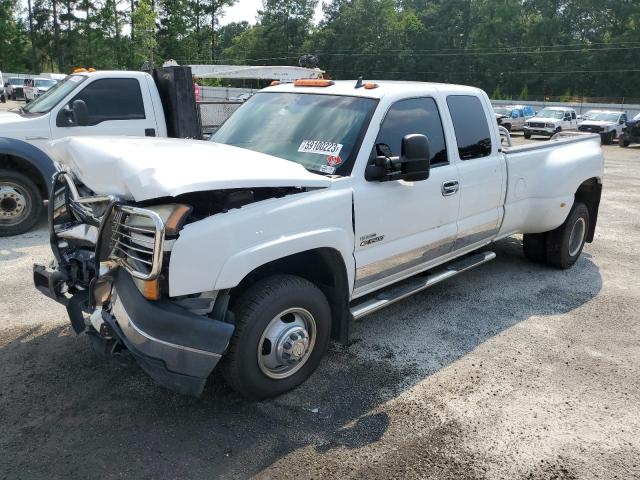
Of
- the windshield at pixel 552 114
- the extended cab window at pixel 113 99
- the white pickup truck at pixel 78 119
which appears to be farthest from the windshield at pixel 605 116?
the extended cab window at pixel 113 99

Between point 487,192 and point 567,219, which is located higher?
point 487,192

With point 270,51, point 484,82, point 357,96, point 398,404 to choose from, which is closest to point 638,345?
point 398,404

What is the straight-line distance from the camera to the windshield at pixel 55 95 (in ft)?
24.6

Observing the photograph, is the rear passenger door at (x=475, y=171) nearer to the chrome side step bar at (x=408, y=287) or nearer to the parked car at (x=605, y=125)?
the chrome side step bar at (x=408, y=287)

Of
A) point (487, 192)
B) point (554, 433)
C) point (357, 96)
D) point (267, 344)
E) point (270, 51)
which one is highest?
point (270, 51)

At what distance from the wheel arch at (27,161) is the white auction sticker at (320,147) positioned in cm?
450

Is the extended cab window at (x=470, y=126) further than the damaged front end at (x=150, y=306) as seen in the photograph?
Yes

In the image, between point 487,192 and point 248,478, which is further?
point 487,192

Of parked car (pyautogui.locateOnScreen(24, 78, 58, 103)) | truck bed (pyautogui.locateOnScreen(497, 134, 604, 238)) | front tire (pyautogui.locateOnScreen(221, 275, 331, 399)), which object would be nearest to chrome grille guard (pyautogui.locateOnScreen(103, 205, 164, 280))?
front tire (pyautogui.locateOnScreen(221, 275, 331, 399))

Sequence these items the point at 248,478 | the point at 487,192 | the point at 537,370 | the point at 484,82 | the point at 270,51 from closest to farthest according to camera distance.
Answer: the point at 248,478, the point at 537,370, the point at 487,192, the point at 484,82, the point at 270,51

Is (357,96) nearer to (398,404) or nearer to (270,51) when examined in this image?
(398,404)

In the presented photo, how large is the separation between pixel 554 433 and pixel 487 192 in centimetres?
232

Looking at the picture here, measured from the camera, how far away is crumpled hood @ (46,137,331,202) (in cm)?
291

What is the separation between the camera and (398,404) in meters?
3.59
